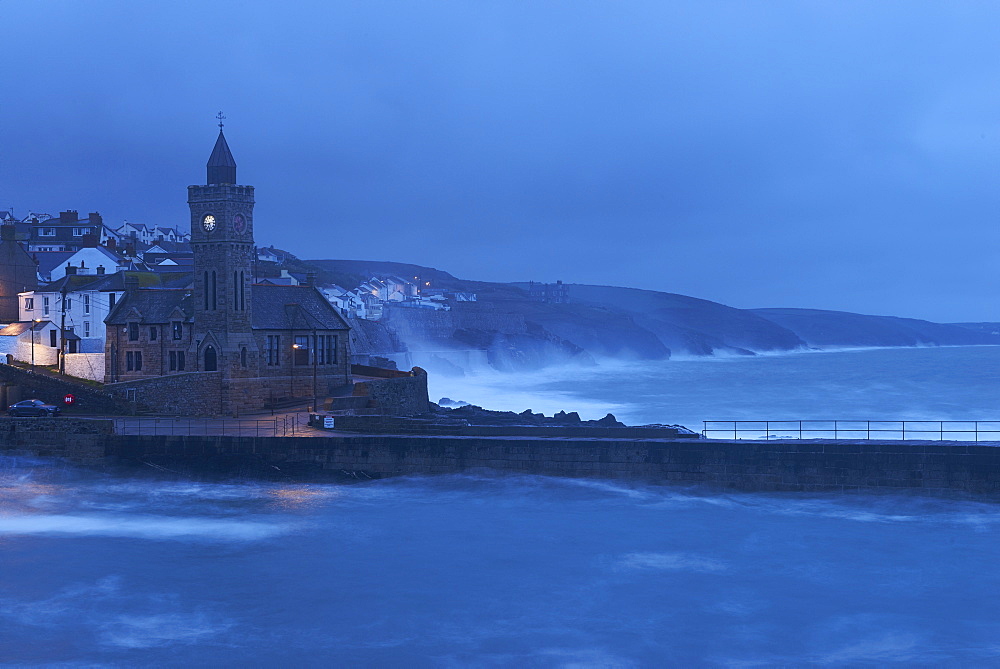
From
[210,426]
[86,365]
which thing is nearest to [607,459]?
[210,426]

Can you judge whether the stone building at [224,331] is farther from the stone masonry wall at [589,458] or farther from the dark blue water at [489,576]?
the dark blue water at [489,576]

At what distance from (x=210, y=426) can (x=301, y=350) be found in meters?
9.33

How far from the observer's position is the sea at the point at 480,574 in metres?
20.9

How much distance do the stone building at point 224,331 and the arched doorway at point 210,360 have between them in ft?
0.15

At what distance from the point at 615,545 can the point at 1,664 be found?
15920mm

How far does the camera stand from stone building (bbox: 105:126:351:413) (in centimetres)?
4294

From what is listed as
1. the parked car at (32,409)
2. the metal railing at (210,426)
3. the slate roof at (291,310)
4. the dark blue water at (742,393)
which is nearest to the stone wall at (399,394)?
the slate roof at (291,310)

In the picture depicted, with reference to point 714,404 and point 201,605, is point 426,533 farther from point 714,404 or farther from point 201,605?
point 714,404

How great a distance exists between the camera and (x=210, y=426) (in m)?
38.9

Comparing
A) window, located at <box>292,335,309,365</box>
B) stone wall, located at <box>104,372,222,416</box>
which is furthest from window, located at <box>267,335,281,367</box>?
stone wall, located at <box>104,372,222,416</box>

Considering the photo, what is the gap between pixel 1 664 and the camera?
19.5 metres

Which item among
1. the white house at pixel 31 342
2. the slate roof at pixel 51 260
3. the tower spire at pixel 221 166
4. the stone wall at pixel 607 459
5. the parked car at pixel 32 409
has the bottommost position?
the stone wall at pixel 607 459

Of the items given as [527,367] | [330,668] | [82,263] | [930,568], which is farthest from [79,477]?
[527,367]

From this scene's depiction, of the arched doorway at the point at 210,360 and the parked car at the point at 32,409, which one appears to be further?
the arched doorway at the point at 210,360
